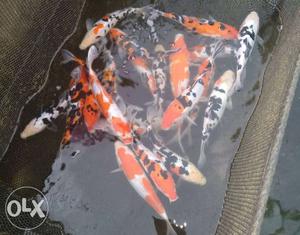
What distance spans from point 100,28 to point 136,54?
0.40 metres

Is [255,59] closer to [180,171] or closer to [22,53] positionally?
[180,171]

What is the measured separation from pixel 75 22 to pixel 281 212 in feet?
7.93

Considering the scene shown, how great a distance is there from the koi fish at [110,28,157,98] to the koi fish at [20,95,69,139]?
26.0 inches

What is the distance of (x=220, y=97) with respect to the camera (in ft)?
11.7

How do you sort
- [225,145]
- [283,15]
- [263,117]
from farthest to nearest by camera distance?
[283,15] → [225,145] → [263,117]

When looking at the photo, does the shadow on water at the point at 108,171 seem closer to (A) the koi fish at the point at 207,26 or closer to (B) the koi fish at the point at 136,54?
(B) the koi fish at the point at 136,54

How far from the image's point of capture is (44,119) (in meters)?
3.59

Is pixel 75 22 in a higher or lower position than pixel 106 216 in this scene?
higher

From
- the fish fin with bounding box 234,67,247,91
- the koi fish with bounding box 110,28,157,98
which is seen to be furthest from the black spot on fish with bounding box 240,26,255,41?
the koi fish with bounding box 110,28,157,98

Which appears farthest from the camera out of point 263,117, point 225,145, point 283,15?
point 283,15

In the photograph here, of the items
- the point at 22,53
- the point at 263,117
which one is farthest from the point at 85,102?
the point at 263,117

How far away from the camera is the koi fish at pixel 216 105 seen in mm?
3506

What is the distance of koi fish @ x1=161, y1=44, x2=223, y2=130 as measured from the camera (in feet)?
11.5

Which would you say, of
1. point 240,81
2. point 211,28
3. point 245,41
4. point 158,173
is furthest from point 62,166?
point 245,41
